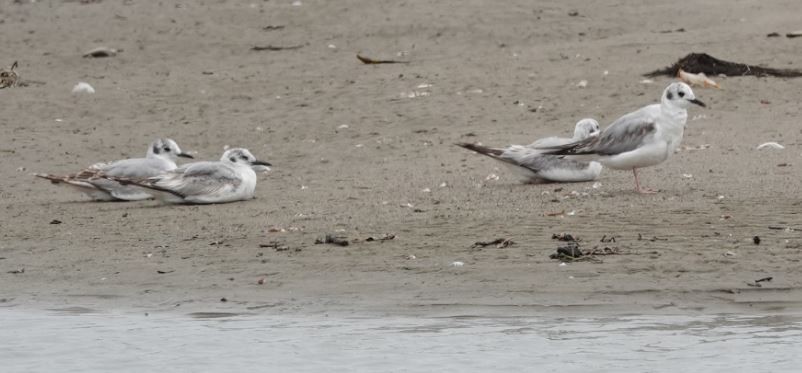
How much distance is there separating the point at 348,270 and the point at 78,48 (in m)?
9.63

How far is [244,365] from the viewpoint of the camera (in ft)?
23.0

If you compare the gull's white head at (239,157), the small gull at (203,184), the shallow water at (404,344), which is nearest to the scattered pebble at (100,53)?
the gull's white head at (239,157)

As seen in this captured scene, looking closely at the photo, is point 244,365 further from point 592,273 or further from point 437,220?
point 437,220

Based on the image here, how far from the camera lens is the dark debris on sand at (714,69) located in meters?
13.4

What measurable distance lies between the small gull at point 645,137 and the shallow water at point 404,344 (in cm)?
278

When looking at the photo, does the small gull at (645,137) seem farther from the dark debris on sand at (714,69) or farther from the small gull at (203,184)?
the dark debris on sand at (714,69)

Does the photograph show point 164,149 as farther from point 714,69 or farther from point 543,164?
point 714,69

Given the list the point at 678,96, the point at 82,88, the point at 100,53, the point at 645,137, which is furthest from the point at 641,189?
the point at 100,53

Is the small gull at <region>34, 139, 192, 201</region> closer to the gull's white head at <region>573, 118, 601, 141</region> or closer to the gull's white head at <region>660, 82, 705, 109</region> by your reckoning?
the gull's white head at <region>573, 118, 601, 141</region>

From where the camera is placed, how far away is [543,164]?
10375mm

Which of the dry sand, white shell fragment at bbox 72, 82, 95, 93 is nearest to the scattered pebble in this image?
the dry sand

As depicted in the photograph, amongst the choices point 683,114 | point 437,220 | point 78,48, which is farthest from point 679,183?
point 78,48

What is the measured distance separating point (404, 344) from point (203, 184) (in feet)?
12.0

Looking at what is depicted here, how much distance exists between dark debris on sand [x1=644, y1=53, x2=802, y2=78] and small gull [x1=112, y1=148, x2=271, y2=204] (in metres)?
4.58
